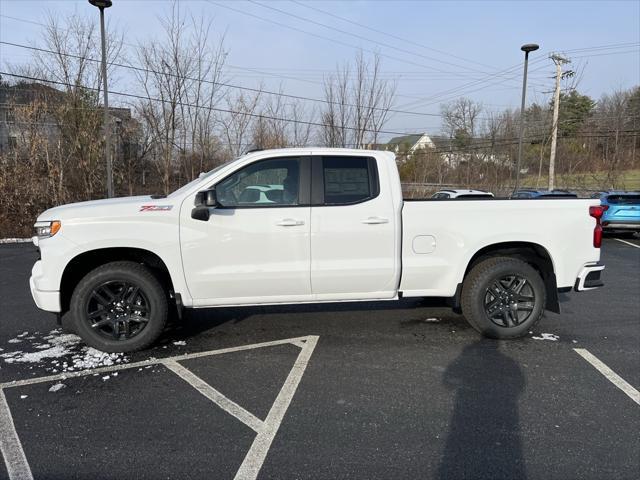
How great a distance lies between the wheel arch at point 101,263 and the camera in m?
4.20

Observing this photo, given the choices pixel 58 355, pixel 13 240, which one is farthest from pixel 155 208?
pixel 13 240

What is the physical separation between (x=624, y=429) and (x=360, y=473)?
6.17 ft

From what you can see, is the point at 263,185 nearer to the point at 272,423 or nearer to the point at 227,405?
the point at 227,405

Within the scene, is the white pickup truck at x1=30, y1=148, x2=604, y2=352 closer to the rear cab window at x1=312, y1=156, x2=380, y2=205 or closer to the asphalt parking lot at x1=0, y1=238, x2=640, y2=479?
the rear cab window at x1=312, y1=156, x2=380, y2=205

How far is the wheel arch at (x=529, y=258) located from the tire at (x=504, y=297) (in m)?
0.07

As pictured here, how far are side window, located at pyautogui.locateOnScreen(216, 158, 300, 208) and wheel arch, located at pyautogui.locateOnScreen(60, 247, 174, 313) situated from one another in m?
0.92

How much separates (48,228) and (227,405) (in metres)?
2.31

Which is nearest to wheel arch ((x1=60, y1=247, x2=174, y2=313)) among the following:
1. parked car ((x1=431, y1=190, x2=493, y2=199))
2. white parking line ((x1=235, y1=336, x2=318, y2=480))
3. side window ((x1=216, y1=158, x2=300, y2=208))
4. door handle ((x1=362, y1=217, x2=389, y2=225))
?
side window ((x1=216, y1=158, x2=300, y2=208))

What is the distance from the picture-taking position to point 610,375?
3.86 m

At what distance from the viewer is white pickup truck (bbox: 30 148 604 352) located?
4094 mm

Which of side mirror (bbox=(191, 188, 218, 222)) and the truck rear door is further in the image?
the truck rear door

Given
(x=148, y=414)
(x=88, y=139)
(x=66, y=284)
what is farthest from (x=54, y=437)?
(x=88, y=139)

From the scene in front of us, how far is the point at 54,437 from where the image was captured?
115 inches

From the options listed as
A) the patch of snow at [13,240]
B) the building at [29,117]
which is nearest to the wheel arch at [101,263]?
the patch of snow at [13,240]
